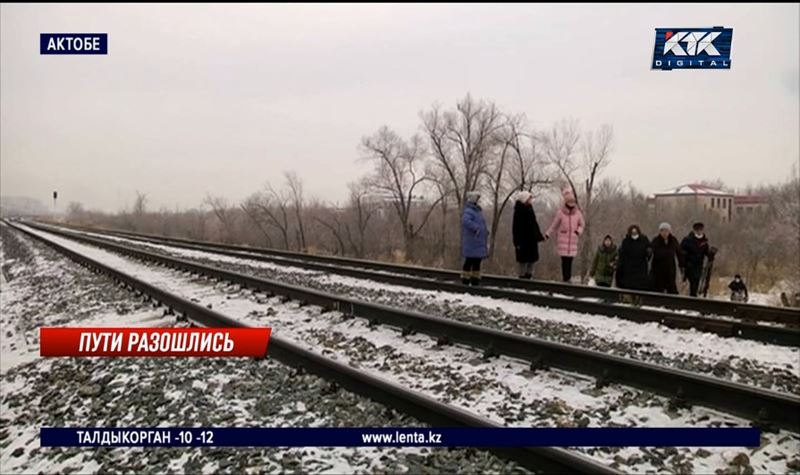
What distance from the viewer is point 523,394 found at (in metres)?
4.45

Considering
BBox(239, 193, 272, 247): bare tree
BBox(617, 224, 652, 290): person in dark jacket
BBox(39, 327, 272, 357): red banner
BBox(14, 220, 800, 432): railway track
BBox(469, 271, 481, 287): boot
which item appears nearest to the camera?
BBox(39, 327, 272, 357): red banner

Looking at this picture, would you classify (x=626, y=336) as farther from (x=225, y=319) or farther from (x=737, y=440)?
(x=225, y=319)

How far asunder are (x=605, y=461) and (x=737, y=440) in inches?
36.0

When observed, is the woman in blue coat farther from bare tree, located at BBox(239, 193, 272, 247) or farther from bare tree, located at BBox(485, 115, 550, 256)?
bare tree, located at BBox(239, 193, 272, 247)

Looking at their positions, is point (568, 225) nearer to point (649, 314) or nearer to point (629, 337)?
point (649, 314)

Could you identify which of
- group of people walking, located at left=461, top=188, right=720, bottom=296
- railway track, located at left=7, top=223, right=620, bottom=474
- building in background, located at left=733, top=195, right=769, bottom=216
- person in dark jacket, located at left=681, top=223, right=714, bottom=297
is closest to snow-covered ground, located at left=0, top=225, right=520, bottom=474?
railway track, located at left=7, top=223, right=620, bottom=474

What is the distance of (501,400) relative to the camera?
4.34m

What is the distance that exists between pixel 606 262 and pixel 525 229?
66.0 inches

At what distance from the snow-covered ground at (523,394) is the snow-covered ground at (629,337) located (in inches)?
52.2

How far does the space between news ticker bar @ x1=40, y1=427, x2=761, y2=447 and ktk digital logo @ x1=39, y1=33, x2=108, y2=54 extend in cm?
193

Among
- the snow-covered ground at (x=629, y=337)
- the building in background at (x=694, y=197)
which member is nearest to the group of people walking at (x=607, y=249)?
the snow-covered ground at (x=629, y=337)

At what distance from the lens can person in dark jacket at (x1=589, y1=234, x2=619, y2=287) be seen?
1019 cm

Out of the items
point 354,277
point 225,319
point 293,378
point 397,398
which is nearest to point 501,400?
point 397,398

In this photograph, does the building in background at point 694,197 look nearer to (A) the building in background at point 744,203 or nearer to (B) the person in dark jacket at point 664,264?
(A) the building in background at point 744,203
